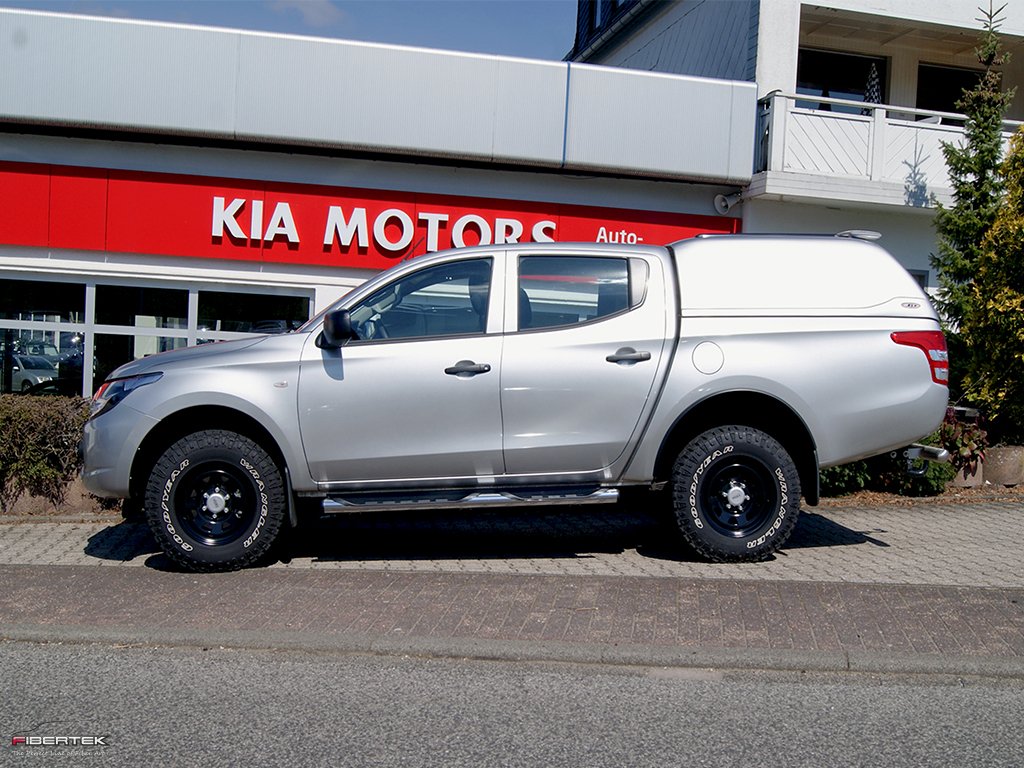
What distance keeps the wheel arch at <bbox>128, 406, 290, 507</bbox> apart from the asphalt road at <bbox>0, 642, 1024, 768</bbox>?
171 cm

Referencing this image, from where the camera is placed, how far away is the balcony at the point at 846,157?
12.6 metres

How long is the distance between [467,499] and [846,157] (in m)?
8.70

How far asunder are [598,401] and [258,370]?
2241mm

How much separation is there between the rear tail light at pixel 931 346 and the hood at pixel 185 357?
4332 millimetres

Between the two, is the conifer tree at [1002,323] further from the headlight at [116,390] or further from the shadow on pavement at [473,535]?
the headlight at [116,390]

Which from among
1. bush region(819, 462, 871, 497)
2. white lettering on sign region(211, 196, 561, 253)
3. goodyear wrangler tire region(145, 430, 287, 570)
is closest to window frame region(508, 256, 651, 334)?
goodyear wrangler tire region(145, 430, 287, 570)

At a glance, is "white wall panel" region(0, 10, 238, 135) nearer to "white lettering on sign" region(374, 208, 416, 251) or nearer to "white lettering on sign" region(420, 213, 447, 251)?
"white lettering on sign" region(374, 208, 416, 251)

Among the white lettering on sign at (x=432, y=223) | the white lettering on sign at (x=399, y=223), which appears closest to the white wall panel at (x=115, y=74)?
the white lettering on sign at (x=399, y=223)

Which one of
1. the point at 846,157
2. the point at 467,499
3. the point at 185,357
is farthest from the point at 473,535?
the point at 846,157

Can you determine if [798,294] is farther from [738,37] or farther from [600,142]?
[738,37]

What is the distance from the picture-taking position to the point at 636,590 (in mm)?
6164

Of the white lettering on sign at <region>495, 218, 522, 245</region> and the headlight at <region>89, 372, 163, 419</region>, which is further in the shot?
the white lettering on sign at <region>495, 218, 522, 245</region>

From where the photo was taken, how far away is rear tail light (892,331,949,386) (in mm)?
6879

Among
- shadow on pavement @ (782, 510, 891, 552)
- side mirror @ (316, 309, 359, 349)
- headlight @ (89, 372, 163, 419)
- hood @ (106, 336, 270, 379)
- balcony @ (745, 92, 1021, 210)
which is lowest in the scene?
shadow on pavement @ (782, 510, 891, 552)
